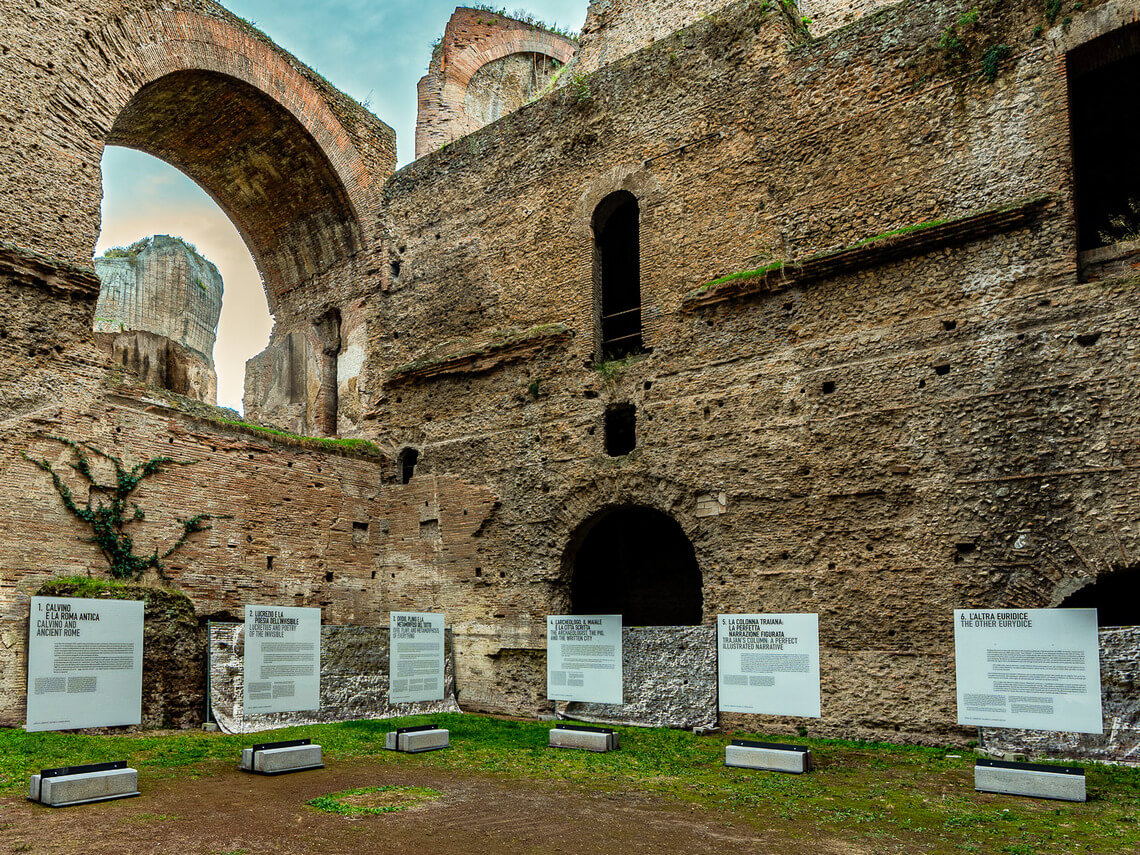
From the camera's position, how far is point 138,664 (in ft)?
21.1

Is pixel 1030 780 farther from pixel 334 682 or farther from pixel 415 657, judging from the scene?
pixel 334 682

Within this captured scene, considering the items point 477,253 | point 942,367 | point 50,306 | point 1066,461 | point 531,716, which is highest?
point 477,253

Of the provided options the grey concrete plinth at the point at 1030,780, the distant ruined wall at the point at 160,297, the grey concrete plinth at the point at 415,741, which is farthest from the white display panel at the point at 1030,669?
the distant ruined wall at the point at 160,297

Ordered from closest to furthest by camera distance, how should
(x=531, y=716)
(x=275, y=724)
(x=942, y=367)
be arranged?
(x=942, y=367) → (x=275, y=724) → (x=531, y=716)

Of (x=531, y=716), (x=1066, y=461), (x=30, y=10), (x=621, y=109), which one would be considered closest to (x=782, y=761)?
(x=1066, y=461)

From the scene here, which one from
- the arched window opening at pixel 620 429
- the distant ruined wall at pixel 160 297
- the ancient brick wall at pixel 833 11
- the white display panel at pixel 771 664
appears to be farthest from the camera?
the distant ruined wall at pixel 160 297

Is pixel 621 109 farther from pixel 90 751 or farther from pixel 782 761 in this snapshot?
pixel 90 751

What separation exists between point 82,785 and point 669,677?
4.86 m

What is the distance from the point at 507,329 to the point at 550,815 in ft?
22.3

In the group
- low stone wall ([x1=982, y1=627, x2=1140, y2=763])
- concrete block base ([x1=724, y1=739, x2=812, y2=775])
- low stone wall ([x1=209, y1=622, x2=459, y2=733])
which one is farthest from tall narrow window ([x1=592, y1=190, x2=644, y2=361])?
low stone wall ([x1=982, y1=627, x2=1140, y2=763])

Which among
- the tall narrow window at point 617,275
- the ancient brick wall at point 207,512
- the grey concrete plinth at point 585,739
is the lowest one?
the grey concrete plinth at point 585,739

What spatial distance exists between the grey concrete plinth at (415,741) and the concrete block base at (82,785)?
84.8 inches

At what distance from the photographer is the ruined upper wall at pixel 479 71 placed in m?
16.0

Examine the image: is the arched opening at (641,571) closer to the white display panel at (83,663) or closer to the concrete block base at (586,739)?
the concrete block base at (586,739)
